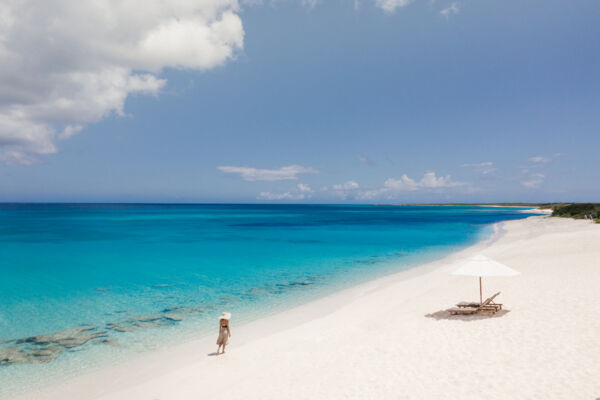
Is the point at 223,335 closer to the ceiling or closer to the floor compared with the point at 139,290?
closer to the ceiling

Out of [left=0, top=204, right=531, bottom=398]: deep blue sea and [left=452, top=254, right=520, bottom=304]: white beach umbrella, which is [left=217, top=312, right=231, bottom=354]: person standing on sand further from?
[left=452, top=254, right=520, bottom=304]: white beach umbrella

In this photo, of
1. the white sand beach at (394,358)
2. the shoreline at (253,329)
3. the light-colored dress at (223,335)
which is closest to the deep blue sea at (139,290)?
the shoreline at (253,329)

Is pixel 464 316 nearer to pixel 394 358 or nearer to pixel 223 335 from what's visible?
pixel 394 358

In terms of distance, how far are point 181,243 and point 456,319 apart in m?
37.5

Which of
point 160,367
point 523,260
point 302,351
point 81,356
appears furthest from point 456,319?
point 523,260

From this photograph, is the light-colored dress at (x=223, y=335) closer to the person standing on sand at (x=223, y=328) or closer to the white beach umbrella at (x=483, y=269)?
the person standing on sand at (x=223, y=328)

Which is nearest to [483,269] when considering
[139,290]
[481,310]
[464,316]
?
[481,310]

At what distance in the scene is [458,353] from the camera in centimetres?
903

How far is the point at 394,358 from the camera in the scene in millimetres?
9070

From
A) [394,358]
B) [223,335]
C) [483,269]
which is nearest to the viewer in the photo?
[394,358]

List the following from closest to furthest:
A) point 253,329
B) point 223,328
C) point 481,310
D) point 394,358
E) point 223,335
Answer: point 394,358 < point 223,328 < point 223,335 < point 481,310 < point 253,329

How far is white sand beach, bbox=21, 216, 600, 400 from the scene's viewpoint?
24.6 ft

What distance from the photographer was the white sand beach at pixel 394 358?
7.48 m

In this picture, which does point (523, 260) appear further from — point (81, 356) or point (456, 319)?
point (81, 356)
